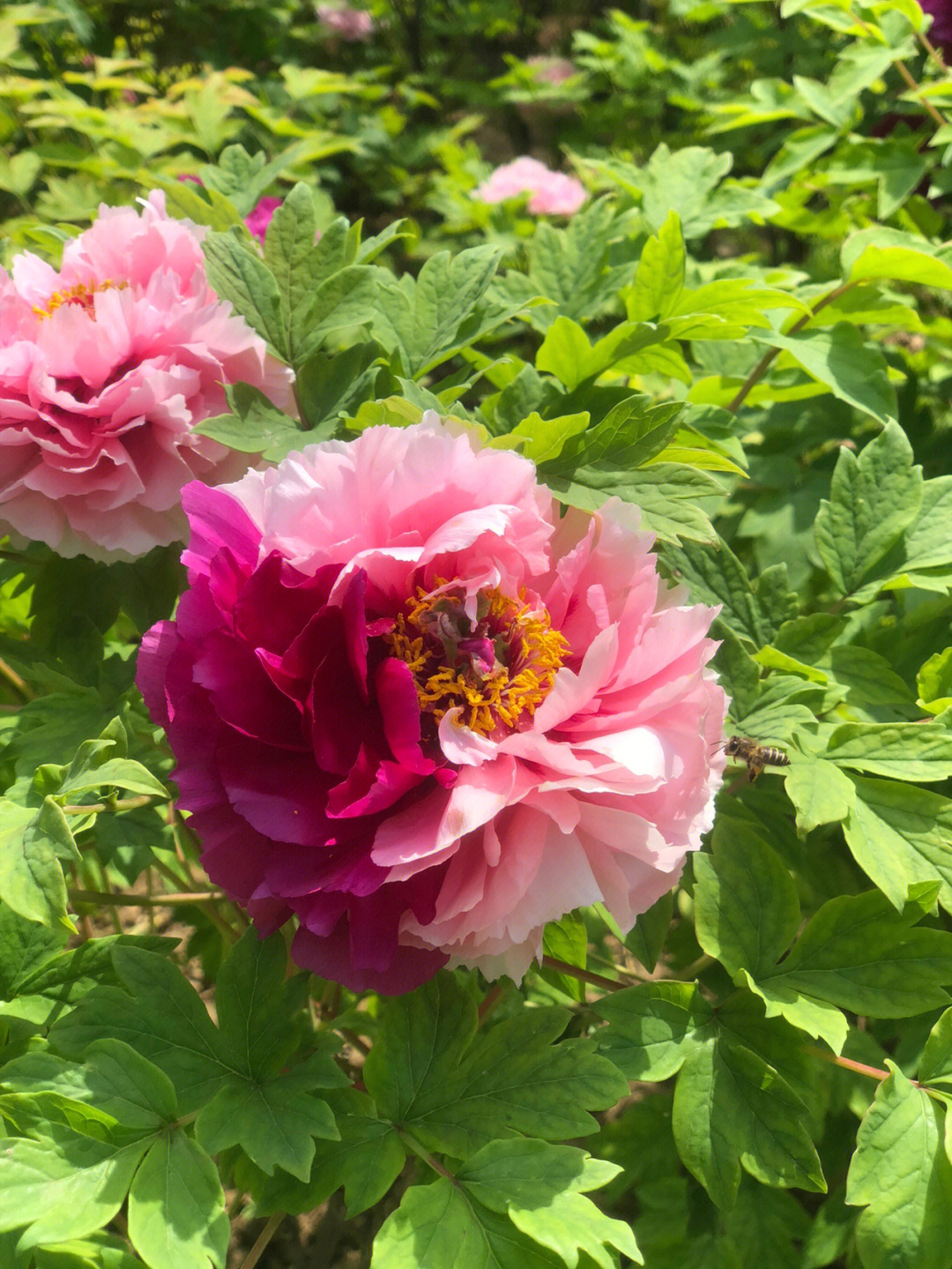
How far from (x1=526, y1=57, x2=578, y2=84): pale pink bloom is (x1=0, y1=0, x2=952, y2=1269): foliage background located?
179 cm

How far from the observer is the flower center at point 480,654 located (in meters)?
0.76

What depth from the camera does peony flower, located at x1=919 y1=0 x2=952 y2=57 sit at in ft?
5.65

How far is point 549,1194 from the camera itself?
0.75 metres

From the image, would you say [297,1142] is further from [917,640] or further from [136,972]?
[917,640]

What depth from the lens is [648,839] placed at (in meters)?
0.69

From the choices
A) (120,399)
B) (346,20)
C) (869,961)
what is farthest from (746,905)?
(346,20)

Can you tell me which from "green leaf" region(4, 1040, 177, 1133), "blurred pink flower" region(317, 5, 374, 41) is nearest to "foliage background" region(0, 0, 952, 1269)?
"green leaf" region(4, 1040, 177, 1133)

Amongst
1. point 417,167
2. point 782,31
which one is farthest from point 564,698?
point 417,167

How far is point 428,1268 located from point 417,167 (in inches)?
127

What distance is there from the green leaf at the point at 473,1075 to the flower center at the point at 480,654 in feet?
0.90

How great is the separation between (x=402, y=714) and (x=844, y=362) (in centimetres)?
79

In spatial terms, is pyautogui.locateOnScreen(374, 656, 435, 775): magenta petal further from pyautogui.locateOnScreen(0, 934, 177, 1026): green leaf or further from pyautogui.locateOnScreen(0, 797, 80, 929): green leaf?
pyautogui.locateOnScreen(0, 934, 177, 1026): green leaf

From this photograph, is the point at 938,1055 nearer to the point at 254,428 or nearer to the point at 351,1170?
the point at 351,1170

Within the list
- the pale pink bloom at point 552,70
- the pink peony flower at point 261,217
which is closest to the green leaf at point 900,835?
the pink peony flower at point 261,217
